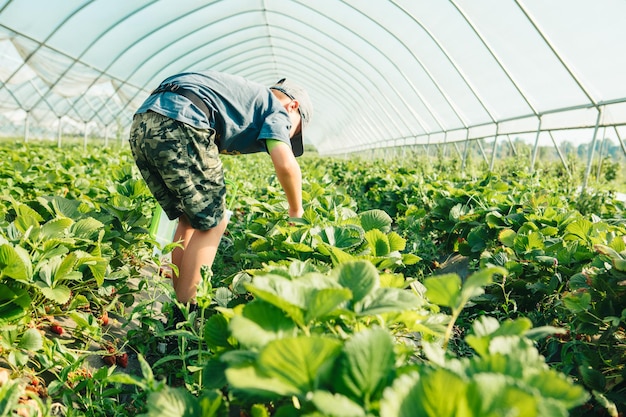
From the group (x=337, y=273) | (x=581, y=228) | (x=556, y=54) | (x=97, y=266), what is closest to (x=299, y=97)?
(x=97, y=266)

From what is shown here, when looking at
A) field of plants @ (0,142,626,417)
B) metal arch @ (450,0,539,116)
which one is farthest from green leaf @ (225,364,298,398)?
metal arch @ (450,0,539,116)

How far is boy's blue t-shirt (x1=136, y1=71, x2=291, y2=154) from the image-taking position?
2.37m

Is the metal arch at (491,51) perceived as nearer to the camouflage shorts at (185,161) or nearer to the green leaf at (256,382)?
the camouflage shorts at (185,161)

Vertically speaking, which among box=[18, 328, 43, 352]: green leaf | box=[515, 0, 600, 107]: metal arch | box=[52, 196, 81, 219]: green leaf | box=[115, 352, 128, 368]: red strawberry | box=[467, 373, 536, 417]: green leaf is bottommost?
box=[115, 352, 128, 368]: red strawberry

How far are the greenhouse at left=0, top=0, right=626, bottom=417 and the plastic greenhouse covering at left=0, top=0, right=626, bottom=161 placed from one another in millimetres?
62

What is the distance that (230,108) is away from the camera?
100 inches

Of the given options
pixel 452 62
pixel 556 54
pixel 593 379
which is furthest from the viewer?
pixel 452 62

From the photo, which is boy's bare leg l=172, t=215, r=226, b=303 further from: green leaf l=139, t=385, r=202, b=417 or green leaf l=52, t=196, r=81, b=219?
green leaf l=139, t=385, r=202, b=417

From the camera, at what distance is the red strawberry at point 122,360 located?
205 centimetres

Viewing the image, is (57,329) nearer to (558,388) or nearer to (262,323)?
(262,323)

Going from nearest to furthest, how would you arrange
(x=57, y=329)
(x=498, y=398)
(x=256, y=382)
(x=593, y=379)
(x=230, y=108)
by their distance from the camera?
(x=498, y=398) < (x=256, y=382) < (x=593, y=379) < (x=57, y=329) < (x=230, y=108)

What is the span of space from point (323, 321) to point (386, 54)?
1352 centimetres

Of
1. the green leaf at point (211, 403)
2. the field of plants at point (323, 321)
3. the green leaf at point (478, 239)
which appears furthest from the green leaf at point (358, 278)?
the green leaf at point (478, 239)

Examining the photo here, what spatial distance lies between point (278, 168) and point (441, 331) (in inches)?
53.4
